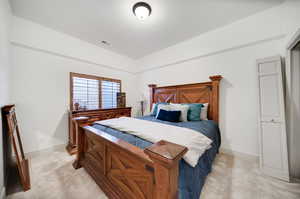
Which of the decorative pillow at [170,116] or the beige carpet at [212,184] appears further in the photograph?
the decorative pillow at [170,116]

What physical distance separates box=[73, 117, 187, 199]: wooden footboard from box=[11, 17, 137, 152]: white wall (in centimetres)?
129

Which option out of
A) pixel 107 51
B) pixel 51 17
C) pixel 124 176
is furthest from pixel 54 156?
pixel 107 51

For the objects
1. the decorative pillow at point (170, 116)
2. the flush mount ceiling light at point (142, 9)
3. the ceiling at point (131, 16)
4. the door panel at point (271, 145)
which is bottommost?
the door panel at point (271, 145)

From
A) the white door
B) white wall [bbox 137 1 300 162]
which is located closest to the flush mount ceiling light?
white wall [bbox 137 1 300 162]

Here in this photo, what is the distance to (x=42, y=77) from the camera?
242 centimetres

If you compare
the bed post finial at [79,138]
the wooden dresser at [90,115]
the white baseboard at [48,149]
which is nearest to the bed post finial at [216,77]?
the wooden dresser at [90,115]

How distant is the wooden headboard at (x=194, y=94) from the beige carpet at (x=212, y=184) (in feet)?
3.45

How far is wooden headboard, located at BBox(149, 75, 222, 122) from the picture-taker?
2496 millimetres

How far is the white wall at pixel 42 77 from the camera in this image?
2174 millimetres

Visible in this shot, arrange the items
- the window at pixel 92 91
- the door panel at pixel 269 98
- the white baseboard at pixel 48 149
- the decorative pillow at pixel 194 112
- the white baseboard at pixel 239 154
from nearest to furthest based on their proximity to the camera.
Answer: the door panel at pixel 269 98, the white baseboard at pixel 239 154, the white baseboard at pixel 48 149, the decorative pillow at pixel 194 112, the window at pixel 92 91

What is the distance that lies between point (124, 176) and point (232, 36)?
328 cm

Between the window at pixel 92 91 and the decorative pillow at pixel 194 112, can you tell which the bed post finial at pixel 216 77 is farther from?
the window at pixel 92 91

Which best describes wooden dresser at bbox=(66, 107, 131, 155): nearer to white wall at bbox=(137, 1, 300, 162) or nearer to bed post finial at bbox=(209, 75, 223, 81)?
white wall at bbox=(137, 1, 300, 162)

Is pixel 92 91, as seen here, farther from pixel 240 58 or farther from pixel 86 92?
pixel 240 58
